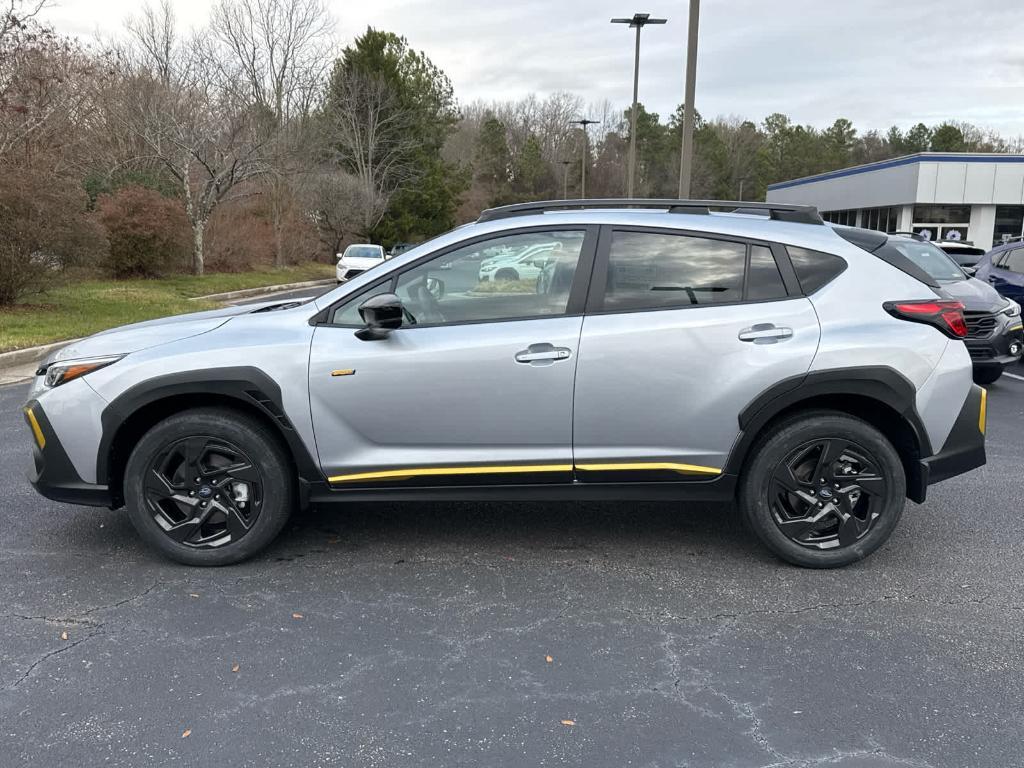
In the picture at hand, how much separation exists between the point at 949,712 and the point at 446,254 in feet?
9.37

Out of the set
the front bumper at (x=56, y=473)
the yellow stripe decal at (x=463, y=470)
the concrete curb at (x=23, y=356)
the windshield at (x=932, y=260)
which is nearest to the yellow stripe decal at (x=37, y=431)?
the front bumper at (x=56, y=473)

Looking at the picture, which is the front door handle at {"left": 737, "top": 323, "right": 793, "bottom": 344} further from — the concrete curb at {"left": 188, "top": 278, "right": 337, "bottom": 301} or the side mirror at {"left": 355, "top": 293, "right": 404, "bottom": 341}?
the concrete curb at {"left": 188, "top": 278, "right": 337, "bottom": 301}

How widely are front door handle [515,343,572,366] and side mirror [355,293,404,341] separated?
1.97ft

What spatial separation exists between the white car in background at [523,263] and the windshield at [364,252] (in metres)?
24.4

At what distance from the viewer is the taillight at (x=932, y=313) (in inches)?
155

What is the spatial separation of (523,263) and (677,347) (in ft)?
2.86

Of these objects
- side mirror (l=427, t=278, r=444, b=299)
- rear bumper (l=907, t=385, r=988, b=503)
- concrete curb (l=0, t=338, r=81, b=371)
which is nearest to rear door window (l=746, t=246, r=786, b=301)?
rear bumper (l=907, t=385, r=988, b=503)

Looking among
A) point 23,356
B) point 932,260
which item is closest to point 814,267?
point 932,260

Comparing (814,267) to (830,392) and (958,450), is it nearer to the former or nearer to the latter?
(830,392)

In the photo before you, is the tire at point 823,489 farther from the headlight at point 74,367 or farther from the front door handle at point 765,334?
the headlight at point 74,367

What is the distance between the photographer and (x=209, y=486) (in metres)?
4.00

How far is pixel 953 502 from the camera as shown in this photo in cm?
516

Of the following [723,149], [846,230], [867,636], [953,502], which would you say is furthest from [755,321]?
[723,149]

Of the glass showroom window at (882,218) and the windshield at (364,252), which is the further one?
the glass showroom window at (882,218)
